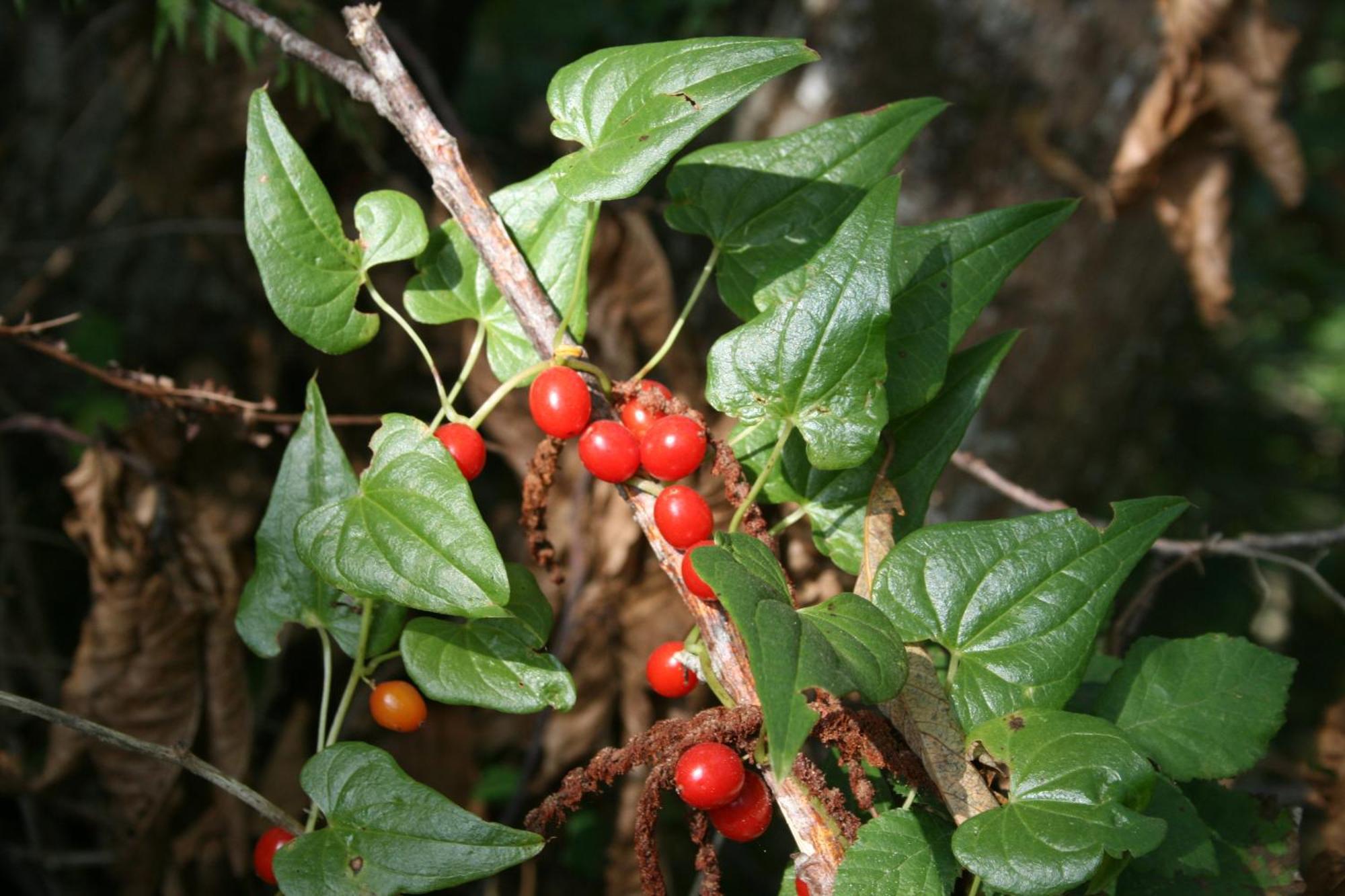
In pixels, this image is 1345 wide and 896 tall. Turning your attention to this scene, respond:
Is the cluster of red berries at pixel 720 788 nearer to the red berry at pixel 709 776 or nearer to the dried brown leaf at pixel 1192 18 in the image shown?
the red berry at pixel 709 776

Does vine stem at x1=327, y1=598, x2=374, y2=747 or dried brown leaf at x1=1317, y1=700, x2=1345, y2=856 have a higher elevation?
vine stem at x1=327, y1=598, x2=374, y2=747

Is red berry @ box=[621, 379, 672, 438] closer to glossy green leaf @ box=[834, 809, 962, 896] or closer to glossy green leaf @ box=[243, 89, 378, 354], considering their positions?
glossy green leaf @ box=[243, 89, 378, 354]

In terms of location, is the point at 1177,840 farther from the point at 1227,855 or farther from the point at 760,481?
the point at 760,481

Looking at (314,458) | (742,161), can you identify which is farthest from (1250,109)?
(314,458)

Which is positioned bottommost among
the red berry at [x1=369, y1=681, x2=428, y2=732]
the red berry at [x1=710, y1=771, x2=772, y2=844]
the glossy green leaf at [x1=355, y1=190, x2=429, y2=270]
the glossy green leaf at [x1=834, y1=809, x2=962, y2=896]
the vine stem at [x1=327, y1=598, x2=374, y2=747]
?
the glossy green leaf at [x1=834, y1=809, x2=962, y2=896]

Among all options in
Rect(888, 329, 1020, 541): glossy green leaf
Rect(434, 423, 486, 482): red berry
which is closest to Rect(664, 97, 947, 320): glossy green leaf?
Rect(888, 329, 1020, 541): glossy green leaf

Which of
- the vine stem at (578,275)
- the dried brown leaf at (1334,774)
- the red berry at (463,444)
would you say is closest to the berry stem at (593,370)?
the vine stem at (578,275)
